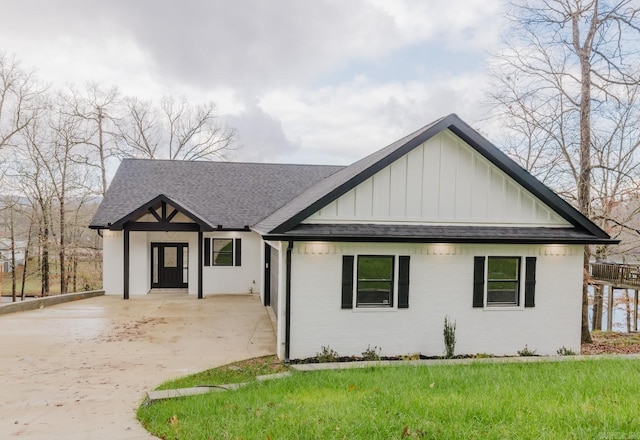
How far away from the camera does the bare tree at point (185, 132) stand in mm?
31453

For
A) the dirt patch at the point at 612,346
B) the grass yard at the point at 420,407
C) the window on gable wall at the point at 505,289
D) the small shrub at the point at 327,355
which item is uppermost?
the window on gable wall at the point at 505,289

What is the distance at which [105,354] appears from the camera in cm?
835

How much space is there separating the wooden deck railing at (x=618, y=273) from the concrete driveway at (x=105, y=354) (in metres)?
20.3

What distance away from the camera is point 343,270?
8602 mm

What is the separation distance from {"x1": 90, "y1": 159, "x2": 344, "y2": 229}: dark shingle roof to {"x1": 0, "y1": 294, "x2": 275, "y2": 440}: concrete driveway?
3.67 meters

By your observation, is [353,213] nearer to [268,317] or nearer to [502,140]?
[268,317]

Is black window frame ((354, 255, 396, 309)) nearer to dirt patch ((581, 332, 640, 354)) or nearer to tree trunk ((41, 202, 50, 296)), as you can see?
dirt patch ((581, 332, 640, 354))

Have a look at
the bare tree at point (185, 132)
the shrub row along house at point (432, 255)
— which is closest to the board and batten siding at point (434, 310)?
the shrub row along house at point (432, 255)

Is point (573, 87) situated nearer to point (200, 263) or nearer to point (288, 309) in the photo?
point (288, 309)

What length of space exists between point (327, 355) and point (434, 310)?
106 inches

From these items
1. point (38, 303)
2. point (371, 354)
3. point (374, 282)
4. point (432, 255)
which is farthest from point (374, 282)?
point (38, 303)

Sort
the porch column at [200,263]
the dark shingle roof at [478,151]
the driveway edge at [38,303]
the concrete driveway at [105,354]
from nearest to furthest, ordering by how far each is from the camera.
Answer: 1. the concrete driveway at [105,354]
2. the dark shingle roof at [478,151]
3. the driveway edge at [38,303]
4. the porch column at [200,263]

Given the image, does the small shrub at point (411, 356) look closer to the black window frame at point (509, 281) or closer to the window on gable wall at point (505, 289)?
the window on gable wall at point (505, 289)

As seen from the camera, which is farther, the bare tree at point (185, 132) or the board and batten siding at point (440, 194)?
the bare tree at point (185, 132)
